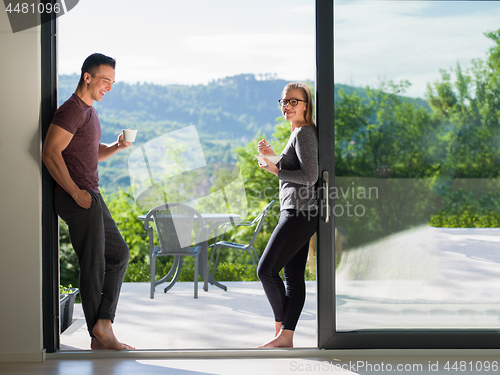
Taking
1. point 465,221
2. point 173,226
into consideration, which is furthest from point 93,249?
point 465,221

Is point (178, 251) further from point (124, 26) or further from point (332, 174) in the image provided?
point (124, 26)

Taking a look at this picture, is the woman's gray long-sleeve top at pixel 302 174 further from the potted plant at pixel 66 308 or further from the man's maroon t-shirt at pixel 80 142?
the potted plant at pixel 66 308

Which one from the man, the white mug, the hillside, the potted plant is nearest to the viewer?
the man

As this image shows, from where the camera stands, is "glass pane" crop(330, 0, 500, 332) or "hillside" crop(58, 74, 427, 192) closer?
"glass pane" crop(330, 0, 500, 332)

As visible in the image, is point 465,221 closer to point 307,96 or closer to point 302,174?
point 302,174

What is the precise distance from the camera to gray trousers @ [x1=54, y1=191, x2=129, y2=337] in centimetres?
251

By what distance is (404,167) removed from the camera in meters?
2.62

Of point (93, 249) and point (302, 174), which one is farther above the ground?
point (302, 174)

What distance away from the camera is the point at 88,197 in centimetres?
250

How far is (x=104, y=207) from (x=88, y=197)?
0.57 ft

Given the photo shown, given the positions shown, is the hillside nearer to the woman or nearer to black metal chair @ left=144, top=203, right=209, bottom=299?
black metal chair @ left=144, top=203, right=209, bottom=299

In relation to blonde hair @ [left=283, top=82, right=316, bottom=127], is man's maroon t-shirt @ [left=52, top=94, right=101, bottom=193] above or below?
below

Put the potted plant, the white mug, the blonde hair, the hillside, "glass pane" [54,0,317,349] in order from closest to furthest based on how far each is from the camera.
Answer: the white mug → the blonde hair → the potted plant → "glass pane" [54,0,317,349] → the hillside

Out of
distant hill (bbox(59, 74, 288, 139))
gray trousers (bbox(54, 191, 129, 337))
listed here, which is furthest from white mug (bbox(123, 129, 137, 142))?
distant hill (bbox(59, 74, 288, 139))
